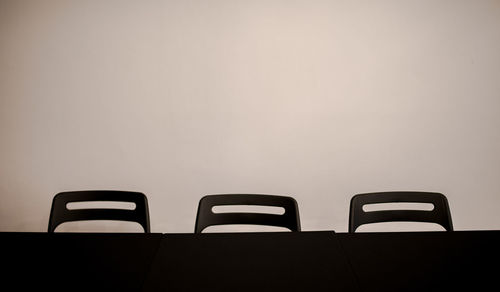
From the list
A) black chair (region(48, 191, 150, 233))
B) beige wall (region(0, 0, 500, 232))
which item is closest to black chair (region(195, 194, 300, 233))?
black chair (region(48, 191, 150, 233))

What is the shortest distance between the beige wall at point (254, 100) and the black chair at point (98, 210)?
2.88 feet

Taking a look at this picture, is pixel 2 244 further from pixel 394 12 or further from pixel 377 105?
pixel 394 12

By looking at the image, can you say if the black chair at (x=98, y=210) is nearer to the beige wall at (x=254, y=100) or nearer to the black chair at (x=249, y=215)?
the black chair at (x=249, y=215)

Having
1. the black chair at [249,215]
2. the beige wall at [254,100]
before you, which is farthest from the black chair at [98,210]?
the beige wall at [254,100]

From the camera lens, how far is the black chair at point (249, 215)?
1571mm

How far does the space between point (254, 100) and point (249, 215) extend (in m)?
1.05

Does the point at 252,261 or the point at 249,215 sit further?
the point at 249,215

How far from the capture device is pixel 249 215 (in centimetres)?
163

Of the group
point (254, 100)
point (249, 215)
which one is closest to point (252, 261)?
point (249, 215)

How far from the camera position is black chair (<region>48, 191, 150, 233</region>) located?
161cm

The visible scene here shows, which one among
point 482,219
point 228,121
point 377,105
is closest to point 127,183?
point 228,121

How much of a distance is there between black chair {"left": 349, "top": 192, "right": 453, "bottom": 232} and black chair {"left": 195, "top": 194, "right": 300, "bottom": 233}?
0.26 metres

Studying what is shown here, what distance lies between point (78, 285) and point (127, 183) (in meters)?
1.62

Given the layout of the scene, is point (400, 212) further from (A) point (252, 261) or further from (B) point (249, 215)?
(A) point (252, 261)
